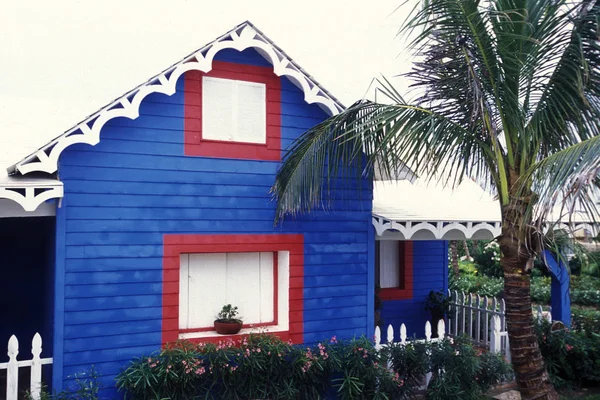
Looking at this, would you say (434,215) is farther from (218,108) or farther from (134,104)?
(134,104)

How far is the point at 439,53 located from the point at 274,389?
4822 millimetres

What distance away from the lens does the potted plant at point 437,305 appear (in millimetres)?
12398

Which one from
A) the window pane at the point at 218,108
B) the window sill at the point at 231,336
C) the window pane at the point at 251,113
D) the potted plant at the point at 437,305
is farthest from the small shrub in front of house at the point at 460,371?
the window pane at the point at 218,108

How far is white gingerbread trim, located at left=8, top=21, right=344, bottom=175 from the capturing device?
6809 mm

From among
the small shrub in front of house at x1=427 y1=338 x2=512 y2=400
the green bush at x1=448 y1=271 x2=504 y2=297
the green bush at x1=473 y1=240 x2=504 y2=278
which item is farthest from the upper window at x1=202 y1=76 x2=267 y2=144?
the green bush at x1=473 y1=240 x2=504 y2=278

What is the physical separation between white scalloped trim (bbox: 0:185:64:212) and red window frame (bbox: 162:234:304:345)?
1548 mm

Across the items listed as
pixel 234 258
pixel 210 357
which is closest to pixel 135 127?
pixel 234 258

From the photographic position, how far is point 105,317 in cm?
726

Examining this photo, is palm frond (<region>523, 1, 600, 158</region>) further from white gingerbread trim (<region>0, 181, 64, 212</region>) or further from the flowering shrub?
white gingerbread trim (<region>0, 181, 64, 212</region>)

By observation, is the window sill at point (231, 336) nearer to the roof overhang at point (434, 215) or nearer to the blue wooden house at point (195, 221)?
the blue wooden house at point (195, 221)

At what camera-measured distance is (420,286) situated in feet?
42.1

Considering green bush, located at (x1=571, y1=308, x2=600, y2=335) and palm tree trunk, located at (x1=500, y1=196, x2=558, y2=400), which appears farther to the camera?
green bush, located at (x1=571, y1=308, x2=600, y2=335)

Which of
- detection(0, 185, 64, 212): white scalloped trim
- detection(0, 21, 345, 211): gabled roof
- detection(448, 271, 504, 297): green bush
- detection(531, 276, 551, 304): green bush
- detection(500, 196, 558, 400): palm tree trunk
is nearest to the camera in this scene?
detection(0, 185, 64, 212): white scalloped trim

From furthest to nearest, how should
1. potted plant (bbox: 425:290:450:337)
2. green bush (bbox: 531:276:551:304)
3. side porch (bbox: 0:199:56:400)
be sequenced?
green bush (bbox: 531:276:551:304) → potted plant (bbox: 425:290:450:337) → side porch (bbox: 0:199:56:400)
